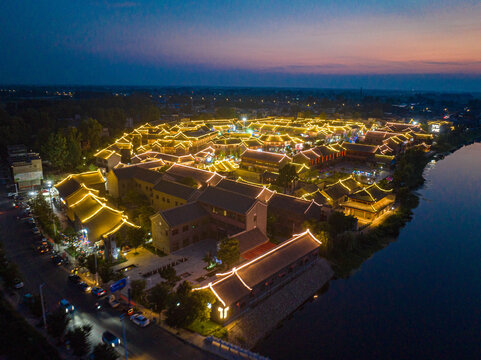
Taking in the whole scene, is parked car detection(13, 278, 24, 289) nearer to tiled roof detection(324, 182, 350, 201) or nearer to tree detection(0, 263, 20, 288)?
tree detection(0, 263, 20, 288)

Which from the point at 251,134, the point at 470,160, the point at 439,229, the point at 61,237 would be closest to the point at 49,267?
the point at 61,237

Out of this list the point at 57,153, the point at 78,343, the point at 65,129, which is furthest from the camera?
the point at 65,129

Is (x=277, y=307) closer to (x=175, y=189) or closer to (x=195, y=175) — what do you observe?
(x=175, y=189)

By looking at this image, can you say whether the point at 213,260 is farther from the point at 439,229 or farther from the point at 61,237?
the point at 439,229

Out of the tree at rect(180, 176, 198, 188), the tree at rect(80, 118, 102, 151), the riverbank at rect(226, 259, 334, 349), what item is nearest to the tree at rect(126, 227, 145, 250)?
the tree at rect(180, 176, 198, 188)

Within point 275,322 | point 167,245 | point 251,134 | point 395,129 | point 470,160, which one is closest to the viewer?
point 275,322

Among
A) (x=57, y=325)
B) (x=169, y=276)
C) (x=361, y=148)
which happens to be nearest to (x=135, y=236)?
(x=169, y=276)
